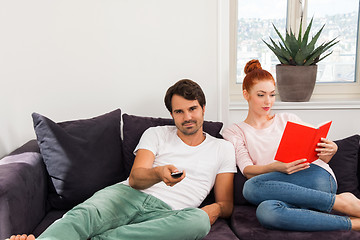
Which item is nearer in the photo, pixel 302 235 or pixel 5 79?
pixel 302 235

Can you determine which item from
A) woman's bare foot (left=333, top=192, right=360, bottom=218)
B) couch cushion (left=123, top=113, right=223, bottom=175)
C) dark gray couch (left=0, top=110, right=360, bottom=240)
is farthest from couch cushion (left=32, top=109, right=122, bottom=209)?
woman's bare foot (left=333, top=192, right=360, bottom=218)

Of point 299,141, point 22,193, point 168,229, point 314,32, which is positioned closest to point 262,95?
point 299,141

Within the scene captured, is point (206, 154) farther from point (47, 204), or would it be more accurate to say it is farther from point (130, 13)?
point (130, 13)

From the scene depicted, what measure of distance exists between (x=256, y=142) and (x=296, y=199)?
0.42 metres

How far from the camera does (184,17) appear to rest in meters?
2.45

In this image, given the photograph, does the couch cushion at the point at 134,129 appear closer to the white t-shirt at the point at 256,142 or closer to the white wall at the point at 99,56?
the white t-shirt at the point at 256,142

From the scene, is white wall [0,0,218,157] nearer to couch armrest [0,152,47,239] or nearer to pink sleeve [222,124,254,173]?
pink sleeve [222,124,254,173]

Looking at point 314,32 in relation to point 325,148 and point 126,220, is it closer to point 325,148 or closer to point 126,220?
point 325,148

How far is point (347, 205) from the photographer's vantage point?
5.74ft

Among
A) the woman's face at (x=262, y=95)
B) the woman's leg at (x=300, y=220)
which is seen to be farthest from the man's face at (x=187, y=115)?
the woman's leg at (x=300, y=220)

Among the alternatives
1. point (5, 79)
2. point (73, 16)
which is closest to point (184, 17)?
point (73, 16)

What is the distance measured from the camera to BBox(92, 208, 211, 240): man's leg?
1543 millimetres

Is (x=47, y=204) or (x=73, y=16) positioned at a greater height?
(x=73, y=16)

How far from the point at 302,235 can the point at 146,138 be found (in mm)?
899
